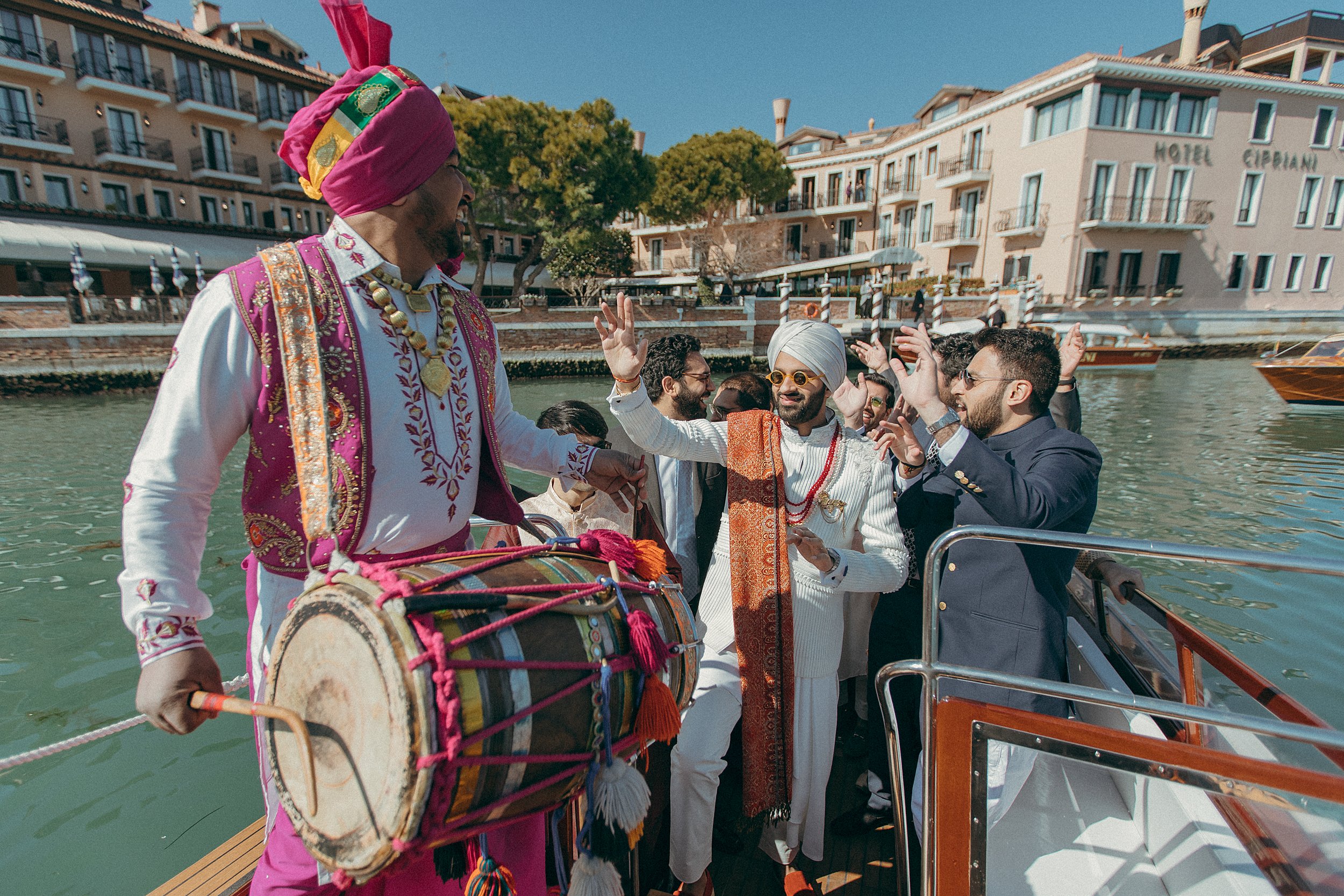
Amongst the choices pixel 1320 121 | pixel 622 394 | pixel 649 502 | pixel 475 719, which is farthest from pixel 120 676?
pixel 1320 121

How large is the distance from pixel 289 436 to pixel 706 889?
6.75 feet

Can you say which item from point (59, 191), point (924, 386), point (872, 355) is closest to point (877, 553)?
point (924, 386)

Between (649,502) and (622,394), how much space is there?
846 millimetres

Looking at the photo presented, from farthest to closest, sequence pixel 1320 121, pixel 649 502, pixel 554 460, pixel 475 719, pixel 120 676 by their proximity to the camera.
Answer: pixel 1320 121, pixel 120 676, pixel 649 502, pixel 554 460, pixel 475 719

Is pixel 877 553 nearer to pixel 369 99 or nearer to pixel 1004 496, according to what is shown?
pixel 1004 496

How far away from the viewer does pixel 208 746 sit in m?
4.43

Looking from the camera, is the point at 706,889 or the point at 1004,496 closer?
the point at 1004,496

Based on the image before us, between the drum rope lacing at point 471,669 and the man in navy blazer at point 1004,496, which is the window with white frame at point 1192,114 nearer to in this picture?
the man in navy blazer at point 1004,496

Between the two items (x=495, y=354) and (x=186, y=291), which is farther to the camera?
(x=186, y=291)

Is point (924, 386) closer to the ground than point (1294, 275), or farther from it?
closer to the ground

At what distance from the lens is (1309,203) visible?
31.3 metres

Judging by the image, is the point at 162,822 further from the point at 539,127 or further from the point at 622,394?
the point at 539,127

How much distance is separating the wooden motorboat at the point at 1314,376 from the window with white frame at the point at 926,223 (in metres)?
21.4

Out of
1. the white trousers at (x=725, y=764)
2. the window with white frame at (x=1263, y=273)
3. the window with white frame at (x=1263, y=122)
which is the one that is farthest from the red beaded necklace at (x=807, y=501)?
the window with white frame at (x=1263, y=273)
